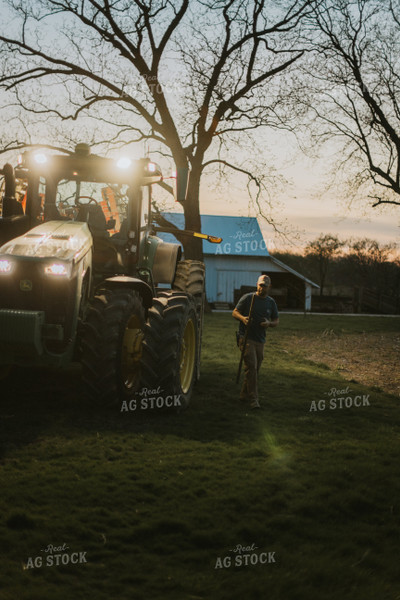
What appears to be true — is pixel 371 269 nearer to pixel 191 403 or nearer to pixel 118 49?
pixel 118 49

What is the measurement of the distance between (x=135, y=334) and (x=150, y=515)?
3291 mm

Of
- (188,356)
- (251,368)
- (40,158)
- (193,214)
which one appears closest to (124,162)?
(40,158)

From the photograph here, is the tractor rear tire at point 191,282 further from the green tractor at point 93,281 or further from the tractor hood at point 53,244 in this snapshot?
the tractor hood at point 53,244

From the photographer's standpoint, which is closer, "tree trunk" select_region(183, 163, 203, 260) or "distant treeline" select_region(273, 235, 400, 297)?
"tree trunk" select_region(183, 163, 203, 260)

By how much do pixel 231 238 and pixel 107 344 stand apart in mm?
37579

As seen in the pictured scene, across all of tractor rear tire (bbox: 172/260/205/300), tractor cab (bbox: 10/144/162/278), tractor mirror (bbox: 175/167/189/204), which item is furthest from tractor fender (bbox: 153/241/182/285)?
tractor mirror (bbox: 175/167/189/204)

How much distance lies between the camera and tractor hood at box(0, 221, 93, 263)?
7320mm

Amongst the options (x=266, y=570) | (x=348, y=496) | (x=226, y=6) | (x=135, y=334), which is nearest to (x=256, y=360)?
(x=135, y=334)

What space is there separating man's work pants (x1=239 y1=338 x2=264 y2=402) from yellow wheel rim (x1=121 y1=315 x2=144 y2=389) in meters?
1.87

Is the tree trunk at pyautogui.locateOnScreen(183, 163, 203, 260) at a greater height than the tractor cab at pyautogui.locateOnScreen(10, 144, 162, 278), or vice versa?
the tree trunk at pyautogui.locateOnScreen(183, 163, 203, 260)

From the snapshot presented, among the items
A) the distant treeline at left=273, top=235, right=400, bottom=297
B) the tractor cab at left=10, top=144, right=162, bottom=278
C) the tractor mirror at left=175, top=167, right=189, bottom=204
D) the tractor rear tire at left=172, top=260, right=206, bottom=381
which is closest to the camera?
the tractor mirror at left=175, top=167, right=189, bottom=204

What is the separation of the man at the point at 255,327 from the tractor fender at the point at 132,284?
1.72 meters

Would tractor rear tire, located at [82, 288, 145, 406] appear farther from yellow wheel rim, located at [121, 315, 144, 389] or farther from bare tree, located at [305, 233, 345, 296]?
bare tree, located at [305, 233, 345, 296]

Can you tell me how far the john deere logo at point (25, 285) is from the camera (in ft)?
23.8
